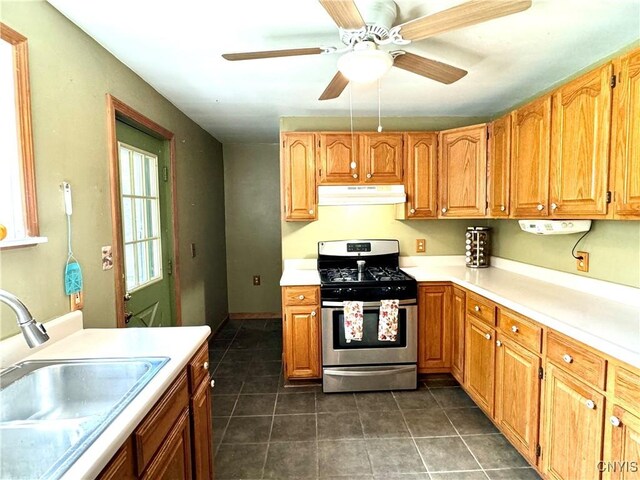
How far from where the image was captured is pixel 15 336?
4.10ft

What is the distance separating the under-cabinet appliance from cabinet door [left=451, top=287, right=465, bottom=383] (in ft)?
1.02

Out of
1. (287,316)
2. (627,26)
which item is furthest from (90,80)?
(627,26)

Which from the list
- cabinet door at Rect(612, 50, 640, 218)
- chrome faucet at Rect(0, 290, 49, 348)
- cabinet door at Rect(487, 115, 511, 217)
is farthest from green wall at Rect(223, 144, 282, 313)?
chrome faucet at Rect(0, 290, 49, 348)

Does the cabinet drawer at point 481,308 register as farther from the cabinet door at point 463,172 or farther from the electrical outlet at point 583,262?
the cabinet door at point 463,172

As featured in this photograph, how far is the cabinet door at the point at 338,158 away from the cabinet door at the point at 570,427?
1956 millimetres

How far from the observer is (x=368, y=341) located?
2.67m

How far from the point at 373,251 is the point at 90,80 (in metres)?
2.41

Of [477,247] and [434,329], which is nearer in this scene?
[434,329]

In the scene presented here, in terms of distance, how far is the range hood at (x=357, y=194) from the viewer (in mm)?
2862

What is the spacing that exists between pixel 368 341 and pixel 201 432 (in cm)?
147

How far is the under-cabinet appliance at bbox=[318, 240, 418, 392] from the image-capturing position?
2631mm

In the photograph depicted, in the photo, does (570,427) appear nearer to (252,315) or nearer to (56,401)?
(56,401)

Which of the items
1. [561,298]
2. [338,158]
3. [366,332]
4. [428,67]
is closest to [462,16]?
[428,67]

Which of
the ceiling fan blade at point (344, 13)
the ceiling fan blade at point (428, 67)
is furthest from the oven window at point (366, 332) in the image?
the ceiling fan blade at point (344, 13)
